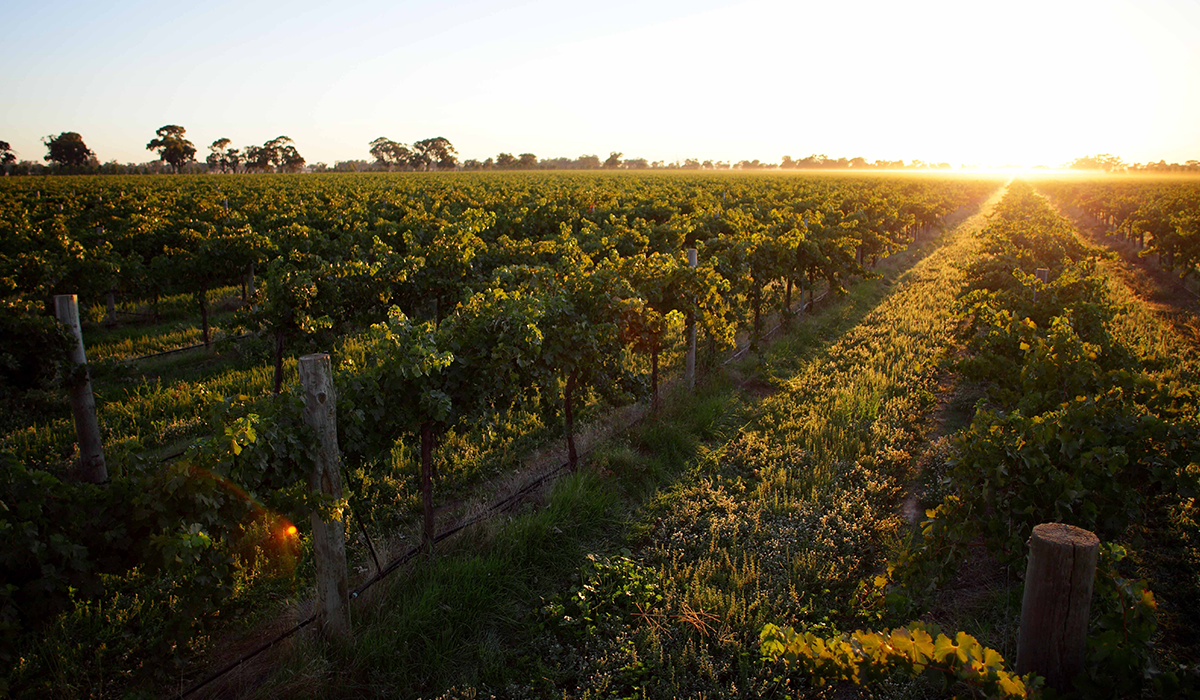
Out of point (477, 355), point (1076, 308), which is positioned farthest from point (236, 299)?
point (1076, 308)

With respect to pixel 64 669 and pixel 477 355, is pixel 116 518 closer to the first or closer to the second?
pixel 64 669

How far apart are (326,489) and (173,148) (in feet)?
354

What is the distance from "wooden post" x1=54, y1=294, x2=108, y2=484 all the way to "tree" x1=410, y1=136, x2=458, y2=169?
377ft

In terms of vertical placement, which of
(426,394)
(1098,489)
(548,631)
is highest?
(426,394)

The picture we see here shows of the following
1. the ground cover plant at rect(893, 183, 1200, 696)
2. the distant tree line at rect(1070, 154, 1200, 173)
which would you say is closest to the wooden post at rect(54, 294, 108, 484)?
the ground cover plant at rect(893, 183, 1200, 696)

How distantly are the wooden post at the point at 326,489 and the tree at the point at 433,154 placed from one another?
118186mm

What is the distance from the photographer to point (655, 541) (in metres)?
5.30

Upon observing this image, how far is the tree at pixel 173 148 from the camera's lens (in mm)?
88363

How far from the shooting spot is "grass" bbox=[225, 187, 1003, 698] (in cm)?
388

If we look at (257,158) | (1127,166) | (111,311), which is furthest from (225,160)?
(1127,166)

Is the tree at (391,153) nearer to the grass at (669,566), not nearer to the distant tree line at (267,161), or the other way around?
the distant tree line at (267,161)

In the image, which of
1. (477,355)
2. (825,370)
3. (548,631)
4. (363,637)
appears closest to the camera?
(363,637)

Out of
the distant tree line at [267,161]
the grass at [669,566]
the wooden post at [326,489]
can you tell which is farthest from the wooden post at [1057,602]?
the distant tree line at [267,161]

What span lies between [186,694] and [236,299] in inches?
580
